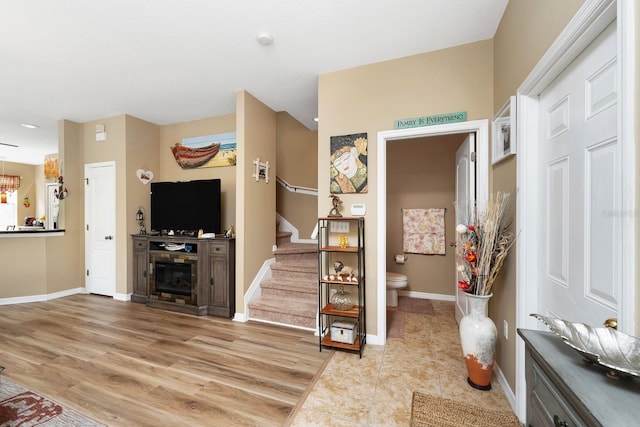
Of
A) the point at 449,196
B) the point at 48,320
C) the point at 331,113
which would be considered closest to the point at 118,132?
the point at 48,320

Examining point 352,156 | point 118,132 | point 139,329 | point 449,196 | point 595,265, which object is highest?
point 118,132

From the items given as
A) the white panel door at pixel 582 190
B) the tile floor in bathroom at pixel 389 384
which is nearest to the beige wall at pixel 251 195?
the tile floor in bathroom at pixel 389 384

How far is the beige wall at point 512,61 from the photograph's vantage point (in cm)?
129

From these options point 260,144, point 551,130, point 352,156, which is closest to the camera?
point 551,130

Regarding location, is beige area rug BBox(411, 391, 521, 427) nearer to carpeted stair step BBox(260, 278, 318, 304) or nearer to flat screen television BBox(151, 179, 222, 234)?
carpeted stair step BBox(260, 278, 318, 304)

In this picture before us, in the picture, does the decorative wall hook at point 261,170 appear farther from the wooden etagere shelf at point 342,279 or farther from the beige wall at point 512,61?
the beige wall at point 512,61

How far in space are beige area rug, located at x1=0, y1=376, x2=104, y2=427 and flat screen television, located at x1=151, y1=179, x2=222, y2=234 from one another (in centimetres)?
209

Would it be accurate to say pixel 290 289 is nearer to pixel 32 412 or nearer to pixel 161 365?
pixel 161 365

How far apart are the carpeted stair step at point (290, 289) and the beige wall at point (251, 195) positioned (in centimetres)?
25

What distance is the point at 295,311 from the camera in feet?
9.79

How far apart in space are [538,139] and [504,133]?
1.10 feet

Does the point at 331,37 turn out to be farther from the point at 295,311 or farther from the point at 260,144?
the point at 295,311

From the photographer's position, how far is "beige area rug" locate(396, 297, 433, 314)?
343 centimetres

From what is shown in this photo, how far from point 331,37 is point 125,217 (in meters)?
3.82
